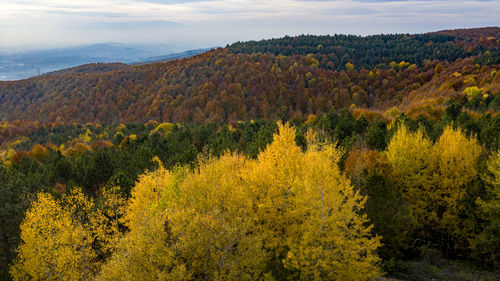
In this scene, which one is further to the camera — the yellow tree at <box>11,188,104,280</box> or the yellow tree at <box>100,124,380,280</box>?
the yellow tree at <box>11,188,104,280</box>

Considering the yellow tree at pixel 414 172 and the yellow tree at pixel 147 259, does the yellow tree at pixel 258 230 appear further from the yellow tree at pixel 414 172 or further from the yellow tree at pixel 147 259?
the yellow tree at pixel 414 172

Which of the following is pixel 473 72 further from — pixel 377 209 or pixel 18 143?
pixel 18 143

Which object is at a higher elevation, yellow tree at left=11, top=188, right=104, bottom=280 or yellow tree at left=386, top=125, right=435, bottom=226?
yellow tree at left=386, top=125, right=435, bottom=226

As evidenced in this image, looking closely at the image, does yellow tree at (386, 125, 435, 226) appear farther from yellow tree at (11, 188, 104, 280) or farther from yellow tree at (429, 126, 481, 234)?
yellow tree at (11, 188, 104, 280)

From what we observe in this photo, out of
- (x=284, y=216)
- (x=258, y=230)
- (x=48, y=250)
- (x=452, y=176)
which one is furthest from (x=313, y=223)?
(x=48, y=250)

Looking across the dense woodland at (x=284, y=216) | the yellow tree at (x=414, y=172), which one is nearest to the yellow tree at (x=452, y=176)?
the dense woodland at (x=284, y=216)

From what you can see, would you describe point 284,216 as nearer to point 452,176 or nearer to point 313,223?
point 313,223

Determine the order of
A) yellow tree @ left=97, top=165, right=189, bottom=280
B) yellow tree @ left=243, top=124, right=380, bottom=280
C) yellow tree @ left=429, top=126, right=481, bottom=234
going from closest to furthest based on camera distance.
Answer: yellow tree @ left=97, top=165, right=189, bottom=280
yellow tree @ left=243, top=124, right=380, bottom=280
yellow tree @ left=429, top=126, right=481, bottom=234

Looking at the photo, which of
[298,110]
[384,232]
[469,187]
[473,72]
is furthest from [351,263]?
[298,110]

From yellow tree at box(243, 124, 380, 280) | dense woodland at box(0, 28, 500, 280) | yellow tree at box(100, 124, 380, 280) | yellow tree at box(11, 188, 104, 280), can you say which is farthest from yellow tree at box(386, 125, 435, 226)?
yellow tree at box(11, 188, 104, 280)

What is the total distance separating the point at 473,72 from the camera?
5020 inches

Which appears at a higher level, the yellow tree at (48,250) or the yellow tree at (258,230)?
the yellow tree at (258,230)

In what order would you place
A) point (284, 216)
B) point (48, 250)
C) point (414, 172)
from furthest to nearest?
point (414, 172)
point (48, 250)
point (284, 216)

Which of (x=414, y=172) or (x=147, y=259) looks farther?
(x=414, y=172)
